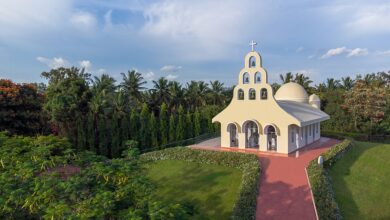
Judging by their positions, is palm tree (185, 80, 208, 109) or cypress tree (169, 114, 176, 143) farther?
palm tree (185, 80, 208, 109)

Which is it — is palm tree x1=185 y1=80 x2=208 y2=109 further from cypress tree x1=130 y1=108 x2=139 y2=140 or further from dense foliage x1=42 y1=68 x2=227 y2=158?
cypress tree x1=130 y1=108 x2=139 y2=140

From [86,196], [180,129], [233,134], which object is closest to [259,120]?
[233,134]

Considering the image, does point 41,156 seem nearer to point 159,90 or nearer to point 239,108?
point 239,108

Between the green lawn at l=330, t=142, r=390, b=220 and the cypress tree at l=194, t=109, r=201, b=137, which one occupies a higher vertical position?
the cypress tree at l=194, t=109, r=201, b=137

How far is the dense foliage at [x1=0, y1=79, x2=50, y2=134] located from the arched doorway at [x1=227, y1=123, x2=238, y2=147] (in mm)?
16784

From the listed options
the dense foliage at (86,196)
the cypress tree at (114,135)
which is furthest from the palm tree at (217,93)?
the dense foliage at (86,196)

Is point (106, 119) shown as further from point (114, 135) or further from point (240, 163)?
point (240, 163)

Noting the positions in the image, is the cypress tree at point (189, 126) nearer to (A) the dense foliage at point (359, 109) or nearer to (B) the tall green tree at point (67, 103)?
(B) the tall green tree at point (67, 103)

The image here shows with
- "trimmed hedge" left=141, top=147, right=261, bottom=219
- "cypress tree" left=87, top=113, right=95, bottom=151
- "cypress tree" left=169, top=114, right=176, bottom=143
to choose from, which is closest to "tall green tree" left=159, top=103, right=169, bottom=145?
"cypress tree" left=169, top=114, right=176, bottom=143

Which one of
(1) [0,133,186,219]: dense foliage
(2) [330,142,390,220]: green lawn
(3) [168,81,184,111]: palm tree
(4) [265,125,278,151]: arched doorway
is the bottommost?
(2) [330,142,390,220]: green lawn

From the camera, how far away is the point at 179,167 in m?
18.3

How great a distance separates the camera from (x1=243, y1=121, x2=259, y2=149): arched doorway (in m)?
22.3

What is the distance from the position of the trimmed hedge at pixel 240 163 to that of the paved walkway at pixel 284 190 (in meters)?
0.47

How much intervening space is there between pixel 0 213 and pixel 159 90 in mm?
30557
